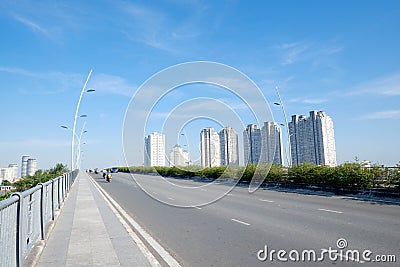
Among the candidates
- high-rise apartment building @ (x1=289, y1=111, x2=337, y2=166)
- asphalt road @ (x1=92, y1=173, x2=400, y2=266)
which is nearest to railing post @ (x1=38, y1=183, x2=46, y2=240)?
asphalt road @ (x1=92, y1=173, x2=400, y2=266)

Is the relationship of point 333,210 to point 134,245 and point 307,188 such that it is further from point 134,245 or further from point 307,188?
point 307,188

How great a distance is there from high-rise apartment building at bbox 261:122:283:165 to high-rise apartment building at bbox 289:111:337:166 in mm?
6516

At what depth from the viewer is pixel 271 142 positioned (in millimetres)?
36656

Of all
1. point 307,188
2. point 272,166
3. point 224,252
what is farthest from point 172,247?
point 272,166

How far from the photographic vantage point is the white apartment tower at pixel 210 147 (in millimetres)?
44312

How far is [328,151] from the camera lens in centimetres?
4388

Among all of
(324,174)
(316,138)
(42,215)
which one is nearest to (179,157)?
(316,138)

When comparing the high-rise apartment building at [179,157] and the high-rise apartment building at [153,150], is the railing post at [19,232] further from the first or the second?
the high-rise apartment building at [153,150]

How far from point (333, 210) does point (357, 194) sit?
23.7 ft

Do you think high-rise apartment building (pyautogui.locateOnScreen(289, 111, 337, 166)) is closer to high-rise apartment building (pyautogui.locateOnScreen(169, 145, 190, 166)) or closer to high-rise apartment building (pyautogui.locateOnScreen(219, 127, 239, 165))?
high-rise apartment building (pyautogui.locateOnScreen(219, 127, 239, 165))

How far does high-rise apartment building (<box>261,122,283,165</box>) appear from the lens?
3434 cm

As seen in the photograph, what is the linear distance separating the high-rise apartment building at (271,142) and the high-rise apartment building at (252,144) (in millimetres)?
1411

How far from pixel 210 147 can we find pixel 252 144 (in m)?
6.50

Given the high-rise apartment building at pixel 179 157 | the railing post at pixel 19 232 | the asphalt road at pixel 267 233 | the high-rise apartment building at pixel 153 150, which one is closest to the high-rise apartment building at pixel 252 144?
the high-rise apartment building at pixel 179 157
